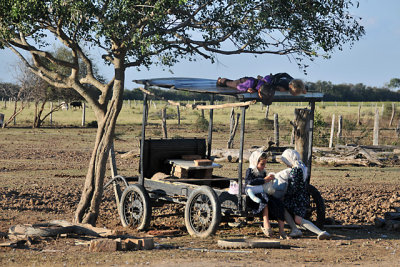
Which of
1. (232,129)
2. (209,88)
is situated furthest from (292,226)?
(232,129)

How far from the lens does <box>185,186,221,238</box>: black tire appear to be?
28.8ft

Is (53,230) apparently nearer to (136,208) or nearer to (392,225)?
(136,208)

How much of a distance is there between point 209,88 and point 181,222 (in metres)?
2.68

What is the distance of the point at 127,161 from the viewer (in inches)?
842

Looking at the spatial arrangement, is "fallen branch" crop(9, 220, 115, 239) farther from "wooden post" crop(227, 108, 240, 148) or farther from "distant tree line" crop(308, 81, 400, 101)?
"distant tree line" crop(308, 81, 400, 101)

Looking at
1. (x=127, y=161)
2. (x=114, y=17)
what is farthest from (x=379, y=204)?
(x=127, y=161)

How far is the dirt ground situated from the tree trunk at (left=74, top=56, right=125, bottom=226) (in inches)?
15.6

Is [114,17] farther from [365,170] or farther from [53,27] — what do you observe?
[365,170]

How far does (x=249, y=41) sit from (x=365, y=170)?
9.80 meters

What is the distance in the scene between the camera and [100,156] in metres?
11.2

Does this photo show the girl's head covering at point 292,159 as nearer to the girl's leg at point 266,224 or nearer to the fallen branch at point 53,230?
the girl's leg at point 266,224

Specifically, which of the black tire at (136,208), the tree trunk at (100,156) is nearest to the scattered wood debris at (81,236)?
the black tire at (136,208)

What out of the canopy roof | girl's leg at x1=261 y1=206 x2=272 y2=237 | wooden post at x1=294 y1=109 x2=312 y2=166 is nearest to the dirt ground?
girl's leg at x1=261 y1=206 x2=272 y2=237

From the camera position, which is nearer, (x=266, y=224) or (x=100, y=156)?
(x=266, y=224)
